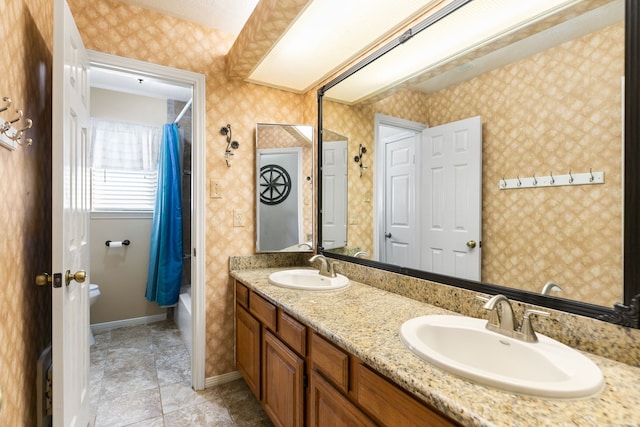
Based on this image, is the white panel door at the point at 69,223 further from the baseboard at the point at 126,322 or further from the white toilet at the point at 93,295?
the baseboard at the point at 126,322

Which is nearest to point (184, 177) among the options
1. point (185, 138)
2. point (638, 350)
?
point (185, 138)

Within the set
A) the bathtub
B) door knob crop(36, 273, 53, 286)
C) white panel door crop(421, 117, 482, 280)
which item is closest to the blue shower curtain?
the bathtub

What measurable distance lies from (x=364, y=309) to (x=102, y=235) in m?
3.09

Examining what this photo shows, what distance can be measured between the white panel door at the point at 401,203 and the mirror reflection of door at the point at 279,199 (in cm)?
88

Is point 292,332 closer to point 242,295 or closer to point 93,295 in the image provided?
point 242,295

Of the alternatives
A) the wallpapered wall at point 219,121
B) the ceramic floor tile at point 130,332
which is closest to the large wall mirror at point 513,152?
the wallpapered wall at point 219,121

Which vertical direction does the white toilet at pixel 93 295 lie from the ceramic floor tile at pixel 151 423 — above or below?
above

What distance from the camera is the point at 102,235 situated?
10.5ft

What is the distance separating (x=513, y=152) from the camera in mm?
1135

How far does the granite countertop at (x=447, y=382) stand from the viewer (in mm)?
616

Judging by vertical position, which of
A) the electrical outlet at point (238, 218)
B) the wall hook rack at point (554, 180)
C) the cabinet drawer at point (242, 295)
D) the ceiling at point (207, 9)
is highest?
the ceiling at point (207, 9)

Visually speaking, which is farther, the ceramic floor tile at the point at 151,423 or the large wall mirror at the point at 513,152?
the ceramic floor tile at the point at 151,423

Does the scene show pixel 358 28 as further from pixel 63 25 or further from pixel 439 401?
pixel 439 401

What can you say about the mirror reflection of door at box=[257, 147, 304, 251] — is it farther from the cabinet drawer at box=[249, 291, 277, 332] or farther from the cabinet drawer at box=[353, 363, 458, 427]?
the cabinet drawer at box=[353, 363, 458, 427]
